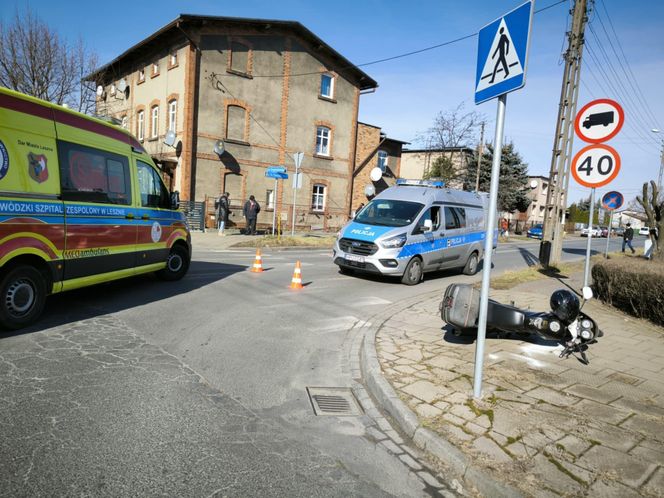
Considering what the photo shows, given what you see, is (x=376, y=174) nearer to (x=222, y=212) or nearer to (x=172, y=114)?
(x=222, y=212)

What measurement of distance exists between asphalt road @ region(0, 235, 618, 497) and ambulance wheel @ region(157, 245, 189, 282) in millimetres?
1578

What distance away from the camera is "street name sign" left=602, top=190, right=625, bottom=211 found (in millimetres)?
14023

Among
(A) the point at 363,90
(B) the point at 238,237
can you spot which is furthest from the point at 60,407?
(A) the point at 363,90

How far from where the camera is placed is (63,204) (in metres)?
5.80

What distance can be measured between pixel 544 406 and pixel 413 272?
22.0 feet

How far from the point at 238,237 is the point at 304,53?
12661 mm

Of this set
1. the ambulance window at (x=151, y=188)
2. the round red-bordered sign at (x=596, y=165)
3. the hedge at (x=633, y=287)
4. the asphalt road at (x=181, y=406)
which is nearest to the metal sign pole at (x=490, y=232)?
the asphalt road at (x=181, y=406)

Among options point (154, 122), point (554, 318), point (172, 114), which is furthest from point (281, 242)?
point (554, 318)

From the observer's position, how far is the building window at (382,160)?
32375mm

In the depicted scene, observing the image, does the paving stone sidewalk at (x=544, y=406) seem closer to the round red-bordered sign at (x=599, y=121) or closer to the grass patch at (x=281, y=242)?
the round red-bordered sign at (x=599, y=121)

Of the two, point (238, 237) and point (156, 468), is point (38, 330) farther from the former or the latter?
point (238, 237)

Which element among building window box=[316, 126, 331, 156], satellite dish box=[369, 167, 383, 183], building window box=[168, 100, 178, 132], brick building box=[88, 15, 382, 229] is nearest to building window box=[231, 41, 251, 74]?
brick building box=[88, 15, 382, 229]

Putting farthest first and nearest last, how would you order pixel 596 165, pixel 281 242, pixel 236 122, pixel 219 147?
pixel 236 122
pixel 219 147
pixel 281 242
pixel 596 165

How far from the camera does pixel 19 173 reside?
5.18 metres
